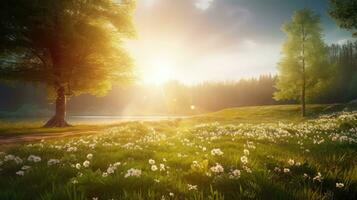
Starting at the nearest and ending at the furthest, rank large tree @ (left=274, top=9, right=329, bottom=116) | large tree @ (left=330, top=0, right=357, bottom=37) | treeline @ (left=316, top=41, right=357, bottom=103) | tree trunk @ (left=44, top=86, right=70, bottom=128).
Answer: large tree @ (left=330, top=0, right=357, bottom=37) < tree trunk @ (left=44, top=86, right=70, bottom=128) < large tree @ (left=274, top=9, right=329, bottom=116) < treeline @ (left=316, top=41, right=357, bottom=103)

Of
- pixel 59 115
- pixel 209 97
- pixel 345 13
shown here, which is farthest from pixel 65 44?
pixel 209 97

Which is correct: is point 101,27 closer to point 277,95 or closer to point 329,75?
point 277,95

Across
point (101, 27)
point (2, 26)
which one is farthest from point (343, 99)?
point (2, 26)

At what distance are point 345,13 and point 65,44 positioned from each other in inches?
989

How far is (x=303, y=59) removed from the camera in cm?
4806

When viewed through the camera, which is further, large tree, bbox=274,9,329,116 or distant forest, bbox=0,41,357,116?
distant forest, bbox=0,41,357,116

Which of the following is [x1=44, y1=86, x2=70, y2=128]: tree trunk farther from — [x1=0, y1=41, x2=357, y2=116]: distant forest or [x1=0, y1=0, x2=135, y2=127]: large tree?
[x1=0, y1=41, x2=357, y2=116]: distant forest

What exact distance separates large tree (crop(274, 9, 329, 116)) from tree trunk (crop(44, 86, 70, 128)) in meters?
33.3

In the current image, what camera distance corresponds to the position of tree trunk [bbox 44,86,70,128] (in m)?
30.7

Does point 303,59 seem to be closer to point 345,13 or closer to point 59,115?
point 345,13

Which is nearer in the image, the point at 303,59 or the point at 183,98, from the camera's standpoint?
the point at 303,59

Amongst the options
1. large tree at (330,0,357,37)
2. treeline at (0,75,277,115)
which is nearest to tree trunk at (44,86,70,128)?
large tree at (330,0,357,37)

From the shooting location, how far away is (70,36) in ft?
90.0

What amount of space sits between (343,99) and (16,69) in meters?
117
